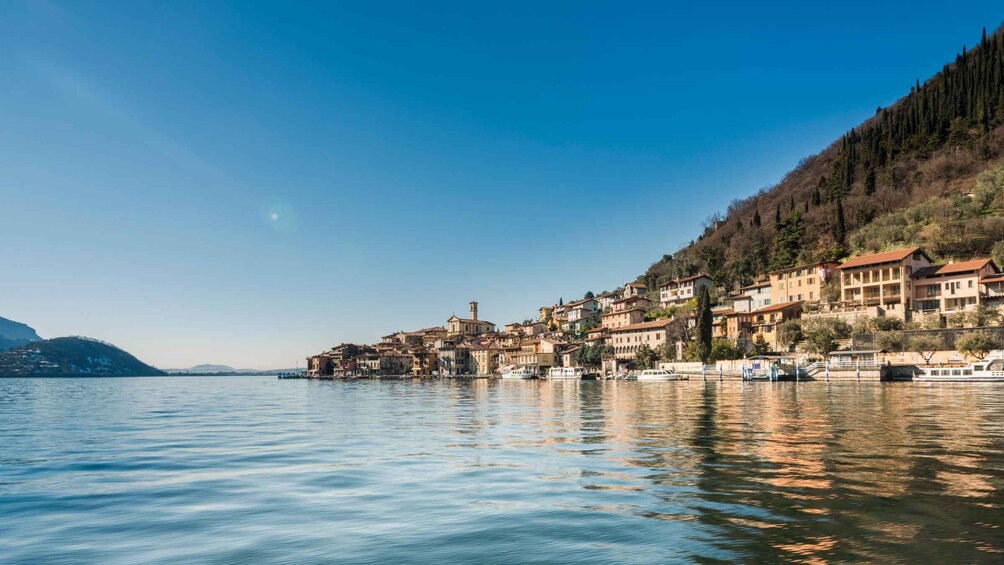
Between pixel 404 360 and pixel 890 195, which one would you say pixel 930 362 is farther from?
pixel 404 360

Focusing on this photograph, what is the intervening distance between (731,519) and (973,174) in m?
113

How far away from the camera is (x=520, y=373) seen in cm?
12169

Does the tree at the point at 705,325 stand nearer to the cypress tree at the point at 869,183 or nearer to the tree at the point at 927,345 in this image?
the tree at the point at 927,345

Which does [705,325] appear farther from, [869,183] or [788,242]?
[869,183]

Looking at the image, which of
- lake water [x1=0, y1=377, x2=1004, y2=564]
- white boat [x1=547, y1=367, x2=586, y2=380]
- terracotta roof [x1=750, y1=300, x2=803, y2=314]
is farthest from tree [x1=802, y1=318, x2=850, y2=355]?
lake water [x1=0, y1=377, x2=1004, y2=564]

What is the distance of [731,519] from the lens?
970 centimetres

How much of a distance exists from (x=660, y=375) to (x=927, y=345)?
31.3m

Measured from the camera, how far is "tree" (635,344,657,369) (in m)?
96.1

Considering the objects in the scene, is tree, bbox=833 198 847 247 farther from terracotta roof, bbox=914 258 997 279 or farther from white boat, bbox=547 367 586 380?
white boat, bbox=547 367 586 380

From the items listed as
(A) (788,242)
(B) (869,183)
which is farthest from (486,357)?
(B) (869,183)

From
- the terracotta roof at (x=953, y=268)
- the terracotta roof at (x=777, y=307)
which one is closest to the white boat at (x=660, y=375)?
the terracotta roof at (x=777, y=307)

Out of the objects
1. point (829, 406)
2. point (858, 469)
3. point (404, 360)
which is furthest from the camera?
point (404, 360)

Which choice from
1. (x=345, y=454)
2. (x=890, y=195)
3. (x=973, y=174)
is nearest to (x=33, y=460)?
(x=345, y=454)

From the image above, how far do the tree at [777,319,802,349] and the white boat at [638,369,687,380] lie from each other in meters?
12.8
